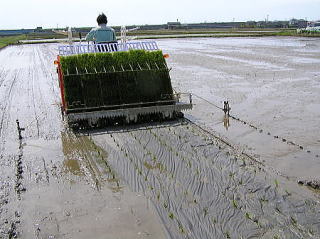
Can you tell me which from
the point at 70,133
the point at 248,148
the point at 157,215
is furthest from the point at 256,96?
the point at 157,215

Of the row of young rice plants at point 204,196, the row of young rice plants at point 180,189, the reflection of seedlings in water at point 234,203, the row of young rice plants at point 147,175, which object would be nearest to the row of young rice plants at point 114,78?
the row of young rice plants at point 147,175

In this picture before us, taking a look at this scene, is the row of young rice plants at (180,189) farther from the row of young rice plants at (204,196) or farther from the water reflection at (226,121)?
the water reflection at (226,121)

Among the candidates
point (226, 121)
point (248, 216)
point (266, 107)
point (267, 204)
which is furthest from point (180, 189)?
point (266, 107)

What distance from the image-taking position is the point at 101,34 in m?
17.1

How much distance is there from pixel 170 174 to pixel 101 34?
32.4 ft

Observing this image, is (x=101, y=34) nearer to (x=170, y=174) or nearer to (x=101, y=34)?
(x=101, y=34)

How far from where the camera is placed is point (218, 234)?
668cm

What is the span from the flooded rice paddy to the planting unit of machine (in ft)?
1.98

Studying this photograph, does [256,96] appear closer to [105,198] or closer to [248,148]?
[248,148]

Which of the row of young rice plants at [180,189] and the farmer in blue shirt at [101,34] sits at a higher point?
the farmer in blue shirt at [101,34]

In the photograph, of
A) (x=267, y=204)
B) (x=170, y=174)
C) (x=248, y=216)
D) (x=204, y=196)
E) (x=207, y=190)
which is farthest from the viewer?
(x=170, y=174)

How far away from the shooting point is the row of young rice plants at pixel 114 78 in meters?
13.4

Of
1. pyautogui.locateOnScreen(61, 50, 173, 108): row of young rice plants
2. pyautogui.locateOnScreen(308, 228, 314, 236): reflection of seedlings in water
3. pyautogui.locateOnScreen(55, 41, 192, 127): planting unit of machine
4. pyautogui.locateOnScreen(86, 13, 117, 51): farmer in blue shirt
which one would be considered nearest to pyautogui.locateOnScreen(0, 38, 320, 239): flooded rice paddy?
pyautogui.locateOnScreen(308, 228, 314, 236): reflection of seedlings in water

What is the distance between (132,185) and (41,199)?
6.75ft
